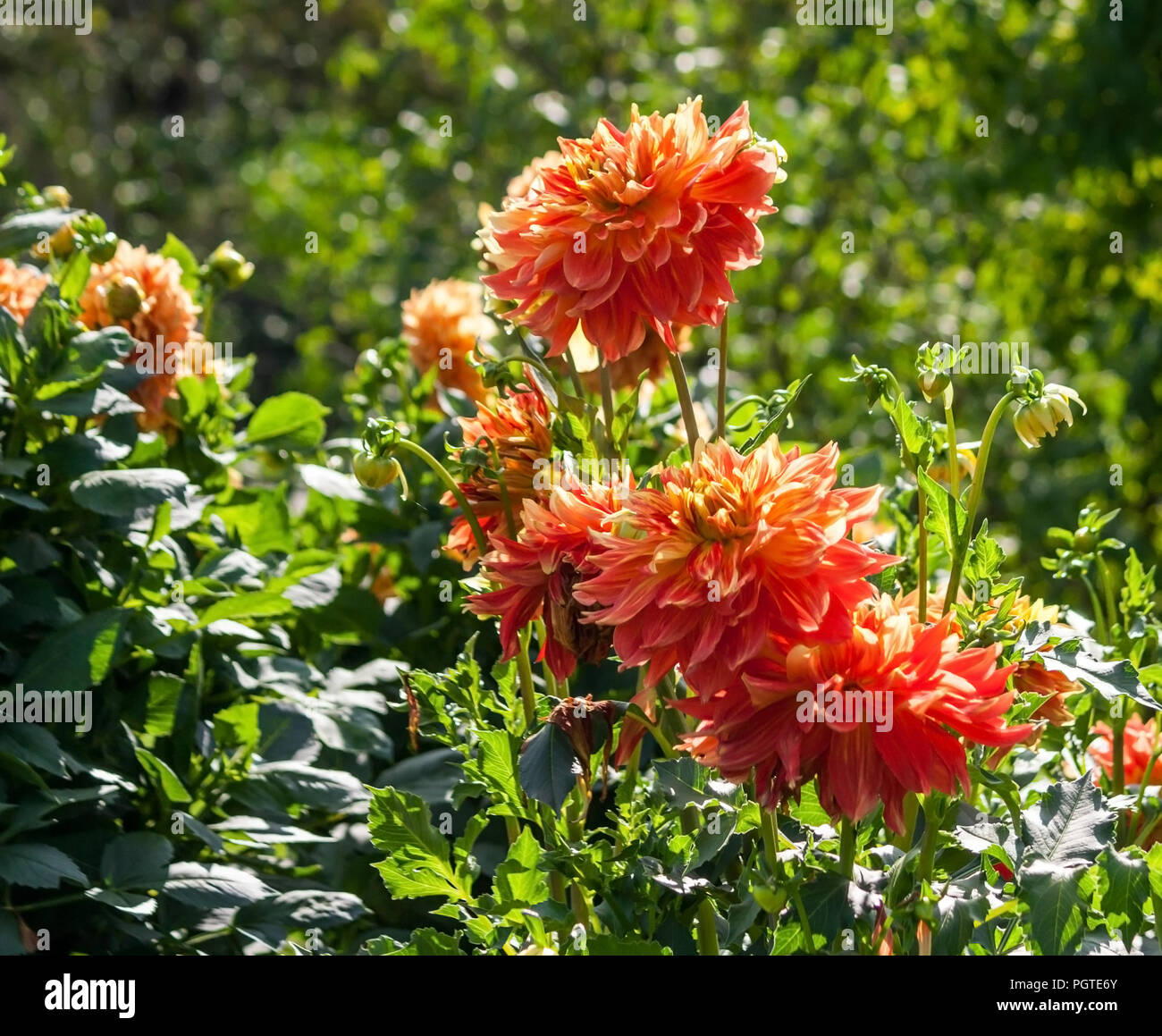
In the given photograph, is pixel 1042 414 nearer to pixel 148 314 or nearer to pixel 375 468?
pixel 375 468

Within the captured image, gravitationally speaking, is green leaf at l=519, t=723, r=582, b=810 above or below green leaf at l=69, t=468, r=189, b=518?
below

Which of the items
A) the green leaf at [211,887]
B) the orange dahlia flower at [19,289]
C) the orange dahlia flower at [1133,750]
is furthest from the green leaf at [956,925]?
the orange dahlia flower at [19,289]

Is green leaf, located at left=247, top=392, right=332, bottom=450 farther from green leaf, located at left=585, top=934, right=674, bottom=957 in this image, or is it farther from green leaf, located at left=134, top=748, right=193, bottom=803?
green leaf, located at left=585, top=934, right=674, bottom=957

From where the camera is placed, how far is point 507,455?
0.98 meters

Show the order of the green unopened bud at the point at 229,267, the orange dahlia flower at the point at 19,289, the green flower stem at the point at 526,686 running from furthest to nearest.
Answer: the green unopened bud at the point at 229,267, the orange dahlia flower at the point at 19,289, the green flower stem at the point at 526,686

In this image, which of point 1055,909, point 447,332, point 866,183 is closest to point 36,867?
point 1055,909

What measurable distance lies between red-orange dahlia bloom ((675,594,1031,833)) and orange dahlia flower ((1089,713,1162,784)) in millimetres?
384

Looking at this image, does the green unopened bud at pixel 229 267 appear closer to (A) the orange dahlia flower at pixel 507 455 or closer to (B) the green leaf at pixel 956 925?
(A) the orange dahlia flower at pixel 507 455

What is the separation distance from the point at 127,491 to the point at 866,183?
9.38 feet

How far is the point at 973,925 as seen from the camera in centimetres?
76

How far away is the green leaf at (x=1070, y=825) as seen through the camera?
78 centimetres

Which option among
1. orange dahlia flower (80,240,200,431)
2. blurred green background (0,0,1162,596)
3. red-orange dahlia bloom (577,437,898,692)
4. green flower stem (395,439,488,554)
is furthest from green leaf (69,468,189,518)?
blurred green background (0,0,1162,596)

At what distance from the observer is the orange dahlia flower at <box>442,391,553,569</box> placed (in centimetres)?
98

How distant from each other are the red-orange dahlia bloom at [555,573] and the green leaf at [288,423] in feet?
2.07
